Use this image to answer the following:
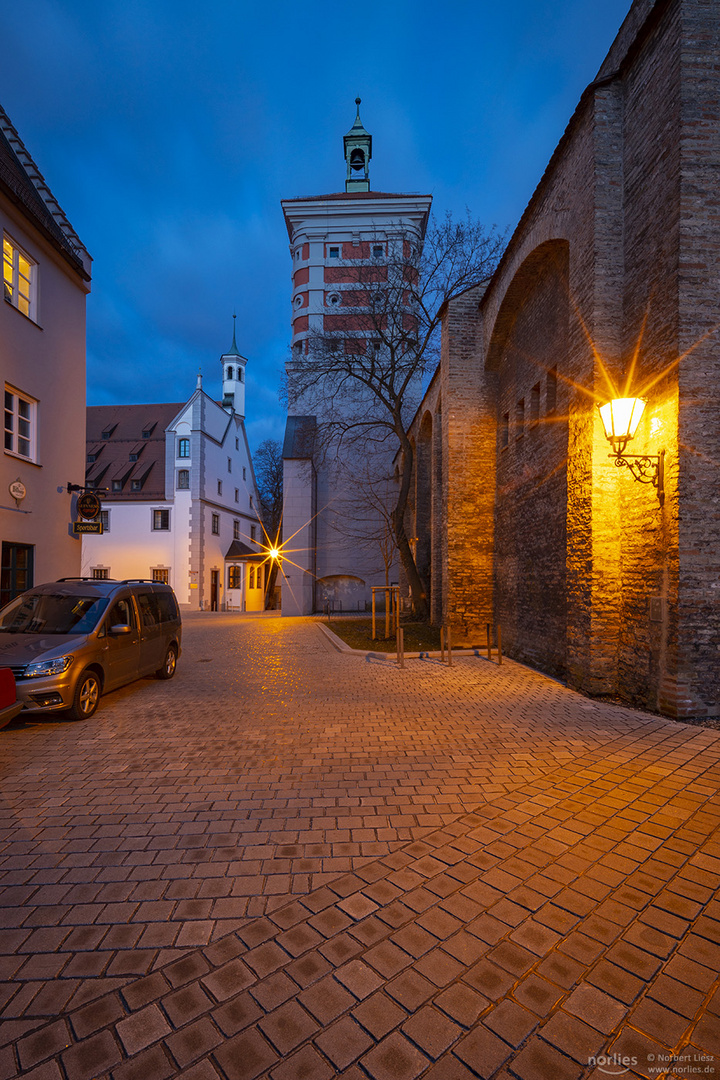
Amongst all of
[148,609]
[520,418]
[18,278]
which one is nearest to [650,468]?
[520,418]

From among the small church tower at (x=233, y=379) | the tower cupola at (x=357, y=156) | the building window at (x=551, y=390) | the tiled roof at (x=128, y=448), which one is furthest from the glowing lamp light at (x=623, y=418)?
the small church tower at (x=233, y=379)

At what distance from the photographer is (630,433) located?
6652mm

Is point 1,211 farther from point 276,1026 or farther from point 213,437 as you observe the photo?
point 213,437

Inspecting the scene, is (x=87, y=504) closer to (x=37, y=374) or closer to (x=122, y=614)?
(x=37, y=374)

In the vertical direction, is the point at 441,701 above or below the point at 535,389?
below

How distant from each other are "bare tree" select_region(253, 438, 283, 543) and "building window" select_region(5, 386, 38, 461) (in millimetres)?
31969

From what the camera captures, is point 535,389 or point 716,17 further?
point 535,389

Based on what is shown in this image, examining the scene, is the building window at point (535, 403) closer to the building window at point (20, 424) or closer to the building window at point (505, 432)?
the building window at point (505, 432)

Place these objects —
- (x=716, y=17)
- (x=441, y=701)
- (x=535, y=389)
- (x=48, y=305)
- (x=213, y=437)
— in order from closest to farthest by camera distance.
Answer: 1. (x=716, y=17)
2. (x=441, y=701)
3. (x=535, y=389)
4. (x=48, y=305)
5. (x=213, y=437)

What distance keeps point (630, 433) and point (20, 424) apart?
12.2 meters

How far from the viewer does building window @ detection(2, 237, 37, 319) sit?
10.8 m

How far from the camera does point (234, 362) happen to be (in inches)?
2023

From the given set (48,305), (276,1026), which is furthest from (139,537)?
(276,1026)

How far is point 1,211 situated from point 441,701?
12778 millimetres
